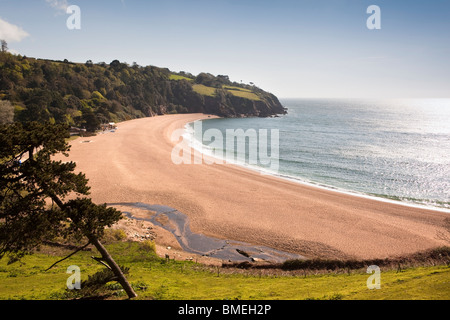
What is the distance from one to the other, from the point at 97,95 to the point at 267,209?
103 m

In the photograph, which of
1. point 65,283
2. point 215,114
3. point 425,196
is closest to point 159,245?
point 65,283

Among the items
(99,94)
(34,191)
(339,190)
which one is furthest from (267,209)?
(99,94)

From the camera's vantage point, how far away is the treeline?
77875 millimetres

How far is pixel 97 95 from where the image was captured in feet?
365

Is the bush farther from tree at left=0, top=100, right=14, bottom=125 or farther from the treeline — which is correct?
the treeline

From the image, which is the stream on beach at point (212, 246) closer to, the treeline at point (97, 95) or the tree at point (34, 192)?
the tree at point (34, 192)

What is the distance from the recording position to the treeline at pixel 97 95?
255ft

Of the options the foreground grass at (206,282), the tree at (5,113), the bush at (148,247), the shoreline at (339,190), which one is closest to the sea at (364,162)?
the shoreline at (339,190)

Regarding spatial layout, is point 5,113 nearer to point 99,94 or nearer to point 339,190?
point 99,94

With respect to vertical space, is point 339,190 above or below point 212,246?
above

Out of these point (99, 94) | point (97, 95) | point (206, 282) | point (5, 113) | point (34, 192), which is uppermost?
point (99, 94)

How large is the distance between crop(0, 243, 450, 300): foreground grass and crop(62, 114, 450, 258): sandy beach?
7.24 meters

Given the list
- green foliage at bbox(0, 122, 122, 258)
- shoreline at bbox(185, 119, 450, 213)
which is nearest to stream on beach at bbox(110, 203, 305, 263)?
green foliage at bbox(0, 122, 122, 258)

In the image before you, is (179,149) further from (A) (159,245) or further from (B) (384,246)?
(B) (384,246)
